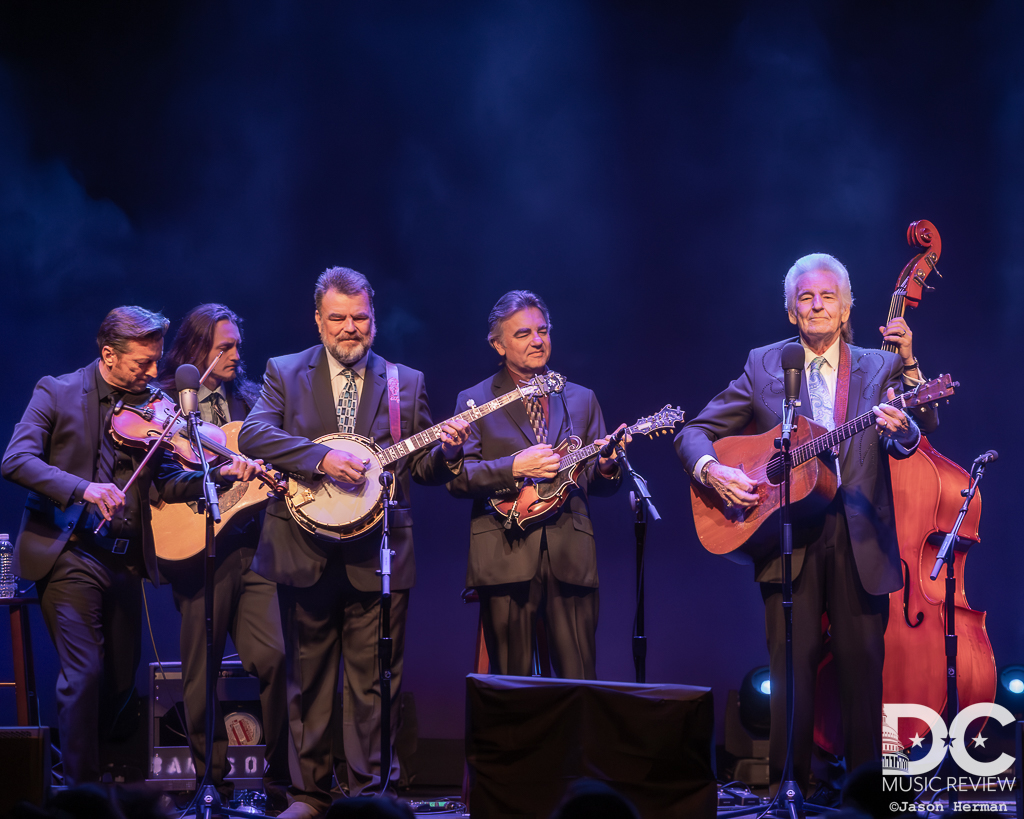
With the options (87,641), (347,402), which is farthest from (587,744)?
(87,641)

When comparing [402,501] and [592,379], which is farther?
A: [592,379]

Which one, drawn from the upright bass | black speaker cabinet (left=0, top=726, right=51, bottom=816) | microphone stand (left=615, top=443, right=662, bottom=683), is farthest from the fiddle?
the upright bass

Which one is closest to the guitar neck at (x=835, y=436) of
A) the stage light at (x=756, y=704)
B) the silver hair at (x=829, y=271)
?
the silver hair at (x=829, y=271)

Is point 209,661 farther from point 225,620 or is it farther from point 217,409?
point 217,409

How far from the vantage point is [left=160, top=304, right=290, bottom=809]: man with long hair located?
4812 millimetres

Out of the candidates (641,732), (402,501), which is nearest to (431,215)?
(402,501)

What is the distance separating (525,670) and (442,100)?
3.62 meters

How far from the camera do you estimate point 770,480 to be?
438cm

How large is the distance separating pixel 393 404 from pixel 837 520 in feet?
6.74

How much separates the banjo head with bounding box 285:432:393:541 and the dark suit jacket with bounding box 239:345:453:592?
0.22 feet

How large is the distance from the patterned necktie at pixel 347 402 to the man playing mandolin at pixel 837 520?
5.10ft

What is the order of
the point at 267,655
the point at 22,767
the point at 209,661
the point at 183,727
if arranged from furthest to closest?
1. the point at 183,727
2. the point at 267,655
3. the point at 209,661
4. the point at 22,767

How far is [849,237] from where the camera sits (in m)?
5.98

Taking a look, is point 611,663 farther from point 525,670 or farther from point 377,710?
point 377,710
